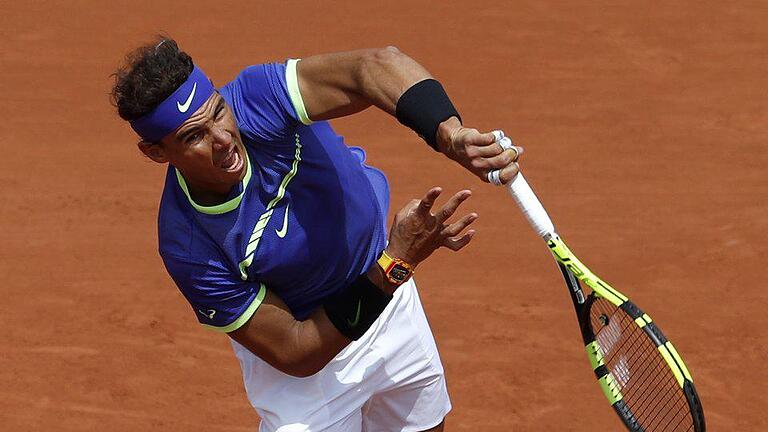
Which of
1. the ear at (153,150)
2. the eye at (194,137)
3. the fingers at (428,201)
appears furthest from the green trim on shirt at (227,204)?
the fingers at (428,201)

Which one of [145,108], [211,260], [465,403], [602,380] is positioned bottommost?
[465,403]

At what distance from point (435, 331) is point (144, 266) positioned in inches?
74.2

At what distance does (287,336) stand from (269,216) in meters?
0.45

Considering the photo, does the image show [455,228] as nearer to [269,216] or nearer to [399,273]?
[399,273]

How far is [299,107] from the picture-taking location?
416 centimetres

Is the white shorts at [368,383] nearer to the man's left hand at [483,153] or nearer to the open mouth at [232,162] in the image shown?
the open mouth at [232,162]

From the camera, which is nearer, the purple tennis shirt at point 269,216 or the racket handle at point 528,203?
the racket handle at point 528,203

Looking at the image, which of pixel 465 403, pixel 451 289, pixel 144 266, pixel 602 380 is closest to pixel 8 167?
pixel 144 266

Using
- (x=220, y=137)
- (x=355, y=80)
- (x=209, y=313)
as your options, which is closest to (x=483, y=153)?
(x=355, y=80)

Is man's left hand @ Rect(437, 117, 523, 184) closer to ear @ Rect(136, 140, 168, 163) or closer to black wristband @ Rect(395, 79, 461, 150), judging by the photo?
black wristband @ Rect(395, 79, 461, 150)

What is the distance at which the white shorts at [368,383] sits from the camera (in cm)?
477

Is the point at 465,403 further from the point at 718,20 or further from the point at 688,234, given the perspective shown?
the point at 718,20

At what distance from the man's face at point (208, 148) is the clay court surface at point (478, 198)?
8.45ft

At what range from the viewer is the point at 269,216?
4340 millimetres
